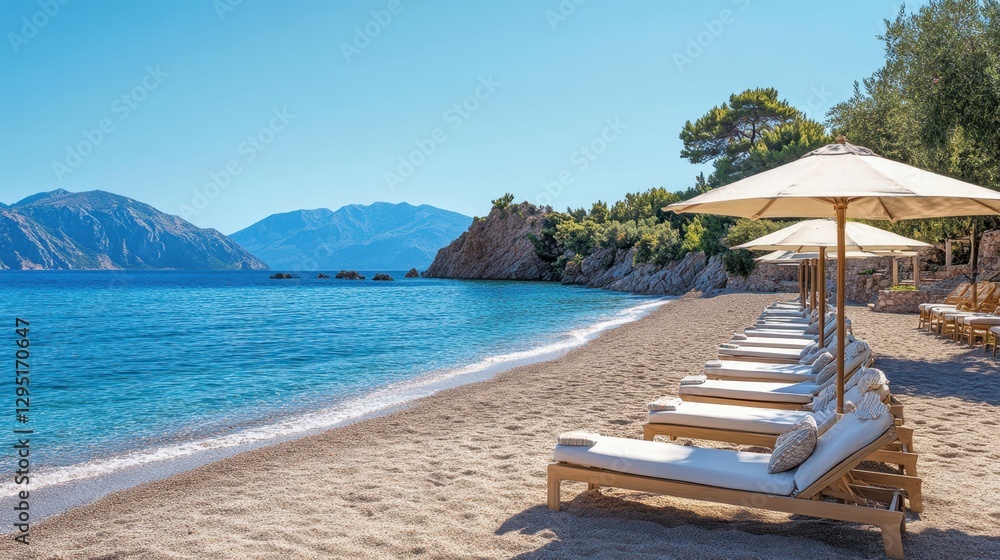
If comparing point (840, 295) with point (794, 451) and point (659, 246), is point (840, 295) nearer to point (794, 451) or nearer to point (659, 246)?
point (794, 451)

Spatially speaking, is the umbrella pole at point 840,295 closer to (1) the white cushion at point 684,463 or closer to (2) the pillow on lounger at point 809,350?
(1) the white cushion at point 684,463

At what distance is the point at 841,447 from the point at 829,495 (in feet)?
1.04

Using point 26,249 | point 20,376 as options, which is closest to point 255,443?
point 20,376

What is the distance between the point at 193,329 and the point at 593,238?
152ft

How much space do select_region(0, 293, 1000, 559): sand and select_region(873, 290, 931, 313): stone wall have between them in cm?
1327

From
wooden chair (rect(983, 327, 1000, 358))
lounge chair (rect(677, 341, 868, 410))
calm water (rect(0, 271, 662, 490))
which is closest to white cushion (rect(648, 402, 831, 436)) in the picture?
lounge chair (rect(677, 341, 868, 410))

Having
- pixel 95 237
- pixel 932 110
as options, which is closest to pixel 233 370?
pixel 932 110

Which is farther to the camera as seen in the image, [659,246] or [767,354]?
[659,246]

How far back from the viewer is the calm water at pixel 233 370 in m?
8.29

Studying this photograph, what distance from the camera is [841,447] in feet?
11.8

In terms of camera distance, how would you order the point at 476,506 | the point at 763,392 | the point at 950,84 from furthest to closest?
the point at 950,84
the point at 763,392
the point at 476,506

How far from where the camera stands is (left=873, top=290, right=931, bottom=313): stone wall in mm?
20094

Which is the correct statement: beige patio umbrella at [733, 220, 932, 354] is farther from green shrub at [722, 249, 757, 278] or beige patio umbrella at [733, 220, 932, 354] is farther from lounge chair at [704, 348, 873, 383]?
green shrub at [722, 249, 757, 278]

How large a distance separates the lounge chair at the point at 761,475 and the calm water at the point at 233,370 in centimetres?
529
